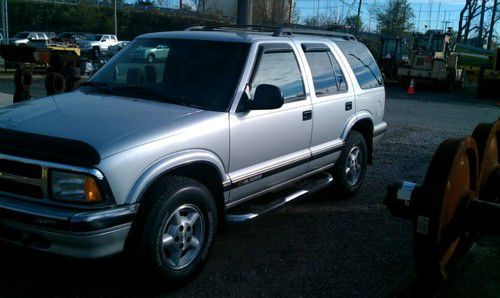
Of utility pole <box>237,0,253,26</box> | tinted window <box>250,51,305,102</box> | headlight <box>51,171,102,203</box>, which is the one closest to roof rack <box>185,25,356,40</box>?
tinted window <box>250,51,305,102</box>

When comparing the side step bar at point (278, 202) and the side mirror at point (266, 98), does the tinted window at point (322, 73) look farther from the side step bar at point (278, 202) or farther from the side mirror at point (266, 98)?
the side mirror at point (266, 98)

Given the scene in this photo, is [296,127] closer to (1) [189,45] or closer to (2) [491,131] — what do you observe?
(1) [189,45]

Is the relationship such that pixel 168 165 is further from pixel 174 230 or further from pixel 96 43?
pixel 96 43

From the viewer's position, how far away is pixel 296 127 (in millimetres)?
5098

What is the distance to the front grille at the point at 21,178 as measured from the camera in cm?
342

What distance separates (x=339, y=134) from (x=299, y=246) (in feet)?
5.22

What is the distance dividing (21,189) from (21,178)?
84 mm

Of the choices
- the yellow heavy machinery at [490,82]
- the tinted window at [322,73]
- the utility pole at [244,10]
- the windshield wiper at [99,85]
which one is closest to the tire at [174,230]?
the windshield wiper at [99,85]

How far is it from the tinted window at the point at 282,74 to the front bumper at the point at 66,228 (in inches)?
69.9

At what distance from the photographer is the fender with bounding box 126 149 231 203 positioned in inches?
138

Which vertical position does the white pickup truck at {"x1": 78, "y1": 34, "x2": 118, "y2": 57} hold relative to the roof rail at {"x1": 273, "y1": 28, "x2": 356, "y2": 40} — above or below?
below

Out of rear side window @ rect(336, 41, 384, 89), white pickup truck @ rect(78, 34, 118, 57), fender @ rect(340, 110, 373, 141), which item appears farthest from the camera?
white pickup truck @ rect(78, 34, 118, 57)

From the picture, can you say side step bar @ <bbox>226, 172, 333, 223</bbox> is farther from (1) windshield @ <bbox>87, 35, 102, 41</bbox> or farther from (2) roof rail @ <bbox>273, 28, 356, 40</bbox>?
(1) windshield @ <bbox>87, 35, 102, 41</bbox>

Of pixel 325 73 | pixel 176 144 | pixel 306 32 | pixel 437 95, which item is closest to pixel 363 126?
pixel 325 73
